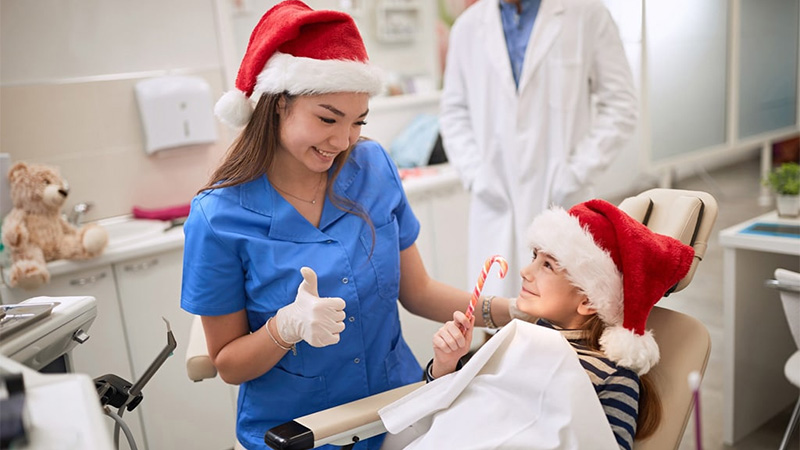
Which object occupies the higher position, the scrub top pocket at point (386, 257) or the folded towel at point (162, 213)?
the scrub top pocket at point (386, 257)

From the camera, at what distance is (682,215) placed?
1.27m

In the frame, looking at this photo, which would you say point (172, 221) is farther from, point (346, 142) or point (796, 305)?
point (796, 305)

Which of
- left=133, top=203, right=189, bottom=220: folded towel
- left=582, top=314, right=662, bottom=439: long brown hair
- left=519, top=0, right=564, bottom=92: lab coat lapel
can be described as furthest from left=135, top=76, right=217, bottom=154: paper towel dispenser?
left=582, top=314, right=662, bottom=439: long brown hair

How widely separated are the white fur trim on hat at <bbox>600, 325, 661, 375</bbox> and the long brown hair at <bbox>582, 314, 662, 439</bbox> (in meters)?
0.05

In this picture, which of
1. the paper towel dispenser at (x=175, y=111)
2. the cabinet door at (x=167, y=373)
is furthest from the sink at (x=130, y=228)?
the paper towel dispenser at (x=175, y=111)

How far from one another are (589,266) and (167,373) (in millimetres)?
966

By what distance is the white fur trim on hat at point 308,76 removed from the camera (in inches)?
45.8

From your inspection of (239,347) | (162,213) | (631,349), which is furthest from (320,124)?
(162,213)

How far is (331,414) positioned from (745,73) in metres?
2.79

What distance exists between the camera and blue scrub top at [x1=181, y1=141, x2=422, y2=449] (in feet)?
3.97

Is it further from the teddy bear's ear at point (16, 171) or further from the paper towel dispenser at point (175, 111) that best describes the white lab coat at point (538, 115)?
the teddy bear's ear at point (16, 171)

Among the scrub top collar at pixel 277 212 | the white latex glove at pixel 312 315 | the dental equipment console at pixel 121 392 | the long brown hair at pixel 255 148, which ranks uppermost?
the long brown hair at pixel 255 148

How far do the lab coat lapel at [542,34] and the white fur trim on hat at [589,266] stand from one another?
990 millimetres

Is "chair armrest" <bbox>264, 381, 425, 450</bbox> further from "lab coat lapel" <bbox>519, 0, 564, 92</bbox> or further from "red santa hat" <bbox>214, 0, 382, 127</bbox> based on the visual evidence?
"lab coat lapel" <bbox>519, 0, 564, 92</bbox>
